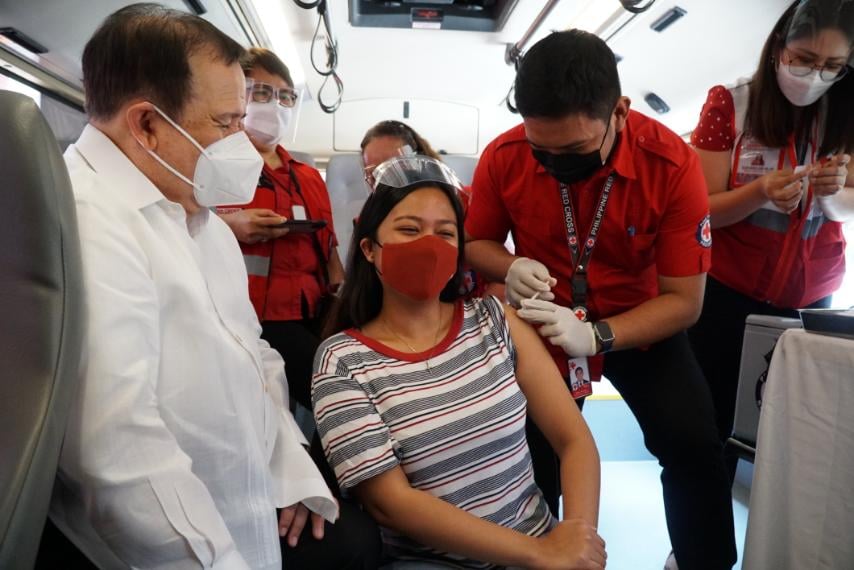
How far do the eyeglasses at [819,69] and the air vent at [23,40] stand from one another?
3.34m

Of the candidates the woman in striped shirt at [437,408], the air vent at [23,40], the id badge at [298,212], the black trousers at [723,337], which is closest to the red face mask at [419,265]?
the woman in striped shirt at [437,408]

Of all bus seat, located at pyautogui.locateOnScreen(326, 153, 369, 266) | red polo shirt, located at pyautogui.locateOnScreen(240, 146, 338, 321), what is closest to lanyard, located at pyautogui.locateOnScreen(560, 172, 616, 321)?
red polo shirt, located at pyautogui.locateOnScreen(240, 146, 338, 321)

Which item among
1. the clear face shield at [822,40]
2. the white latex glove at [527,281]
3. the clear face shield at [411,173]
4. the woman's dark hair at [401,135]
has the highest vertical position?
the clear face shield at [822,40]

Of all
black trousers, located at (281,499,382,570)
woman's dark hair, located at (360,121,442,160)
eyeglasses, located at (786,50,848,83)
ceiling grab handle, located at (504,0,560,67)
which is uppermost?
ceiling grab handle, located at (504,0,560,67)

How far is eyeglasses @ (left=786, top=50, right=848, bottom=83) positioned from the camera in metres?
2.06

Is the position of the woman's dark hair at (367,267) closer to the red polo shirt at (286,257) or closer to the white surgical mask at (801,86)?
the red polo shirt at (286,257)

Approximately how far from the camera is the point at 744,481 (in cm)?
356

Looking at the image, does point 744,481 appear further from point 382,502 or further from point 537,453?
point 382,502

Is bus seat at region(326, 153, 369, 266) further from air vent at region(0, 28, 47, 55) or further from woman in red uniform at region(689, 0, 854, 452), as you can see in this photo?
woman in red uniform at region(689, 0, 854, 452)

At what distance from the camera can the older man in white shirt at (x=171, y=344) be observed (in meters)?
1.00

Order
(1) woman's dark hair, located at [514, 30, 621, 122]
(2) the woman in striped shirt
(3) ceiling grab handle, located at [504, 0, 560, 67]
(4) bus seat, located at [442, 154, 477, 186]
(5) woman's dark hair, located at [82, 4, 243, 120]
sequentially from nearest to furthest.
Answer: (5) woman's dark hair, located at [82, 4, 243, 120] → (2) the woman in striped shirt → (1) woman's dark hair, located at [514, 30, 621, 122] → (3) ceiling grab handle, located at [504, 0, 560, 67] → (4) bus seat, located at [442, 154, 477, 186]

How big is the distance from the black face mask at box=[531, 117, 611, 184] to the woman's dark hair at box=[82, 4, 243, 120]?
3.61ft

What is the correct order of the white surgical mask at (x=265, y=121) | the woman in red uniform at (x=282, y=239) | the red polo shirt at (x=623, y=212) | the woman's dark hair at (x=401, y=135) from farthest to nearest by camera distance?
1. the woman's dark hair at (x=401, y=135)
2. the white surgical mask at (x=265, y=121)
3. the woman in red uniform at (x=282, y=239)
4. the red polo shirt at (x=623, y=212)

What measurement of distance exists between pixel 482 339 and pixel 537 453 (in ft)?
2.20
